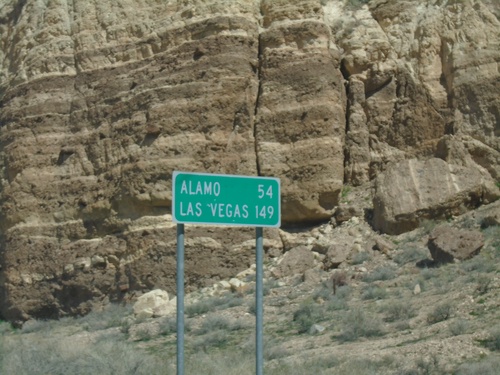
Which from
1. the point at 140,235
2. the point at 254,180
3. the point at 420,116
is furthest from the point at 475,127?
the point at 254,180

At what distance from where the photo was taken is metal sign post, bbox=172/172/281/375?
7.57m

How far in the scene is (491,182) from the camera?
20250mm

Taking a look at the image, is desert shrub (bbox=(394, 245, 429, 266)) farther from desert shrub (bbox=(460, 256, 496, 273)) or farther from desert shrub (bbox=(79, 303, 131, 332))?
desert shrub (bbox=(79, 303, 131, 332))

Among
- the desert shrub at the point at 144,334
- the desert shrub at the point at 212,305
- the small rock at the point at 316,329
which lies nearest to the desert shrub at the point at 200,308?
the desert shrub at the point at 212,305

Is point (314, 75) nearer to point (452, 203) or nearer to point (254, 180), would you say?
point (452, 203)

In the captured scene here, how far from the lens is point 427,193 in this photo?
19.8 metres

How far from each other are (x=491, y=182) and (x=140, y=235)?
7.32 m

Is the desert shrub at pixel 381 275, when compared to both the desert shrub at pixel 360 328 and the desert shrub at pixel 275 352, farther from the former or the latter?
the desert shrub at pixel 275 352

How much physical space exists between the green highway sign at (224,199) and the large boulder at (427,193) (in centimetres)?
1227

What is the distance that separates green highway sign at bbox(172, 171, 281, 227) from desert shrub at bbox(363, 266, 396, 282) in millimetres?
10366

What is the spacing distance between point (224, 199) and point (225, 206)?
2.2 inches

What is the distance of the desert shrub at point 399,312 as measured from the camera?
1514cm

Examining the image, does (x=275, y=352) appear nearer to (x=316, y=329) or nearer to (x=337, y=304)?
(x=316, y=329)

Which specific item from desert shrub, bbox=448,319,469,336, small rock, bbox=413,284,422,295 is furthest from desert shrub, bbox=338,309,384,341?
small rock, bbox=413,284,422,295
